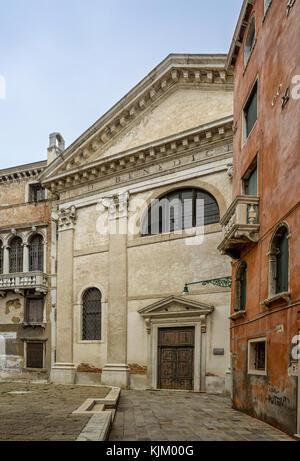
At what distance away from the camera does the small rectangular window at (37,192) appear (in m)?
22.7

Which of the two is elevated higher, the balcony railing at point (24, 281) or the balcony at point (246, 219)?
the balcony at point (246, 219)

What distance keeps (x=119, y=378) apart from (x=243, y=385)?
25.9ft

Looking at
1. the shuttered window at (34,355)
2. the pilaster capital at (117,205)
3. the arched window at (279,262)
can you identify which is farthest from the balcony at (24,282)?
the arched window at (279,262)

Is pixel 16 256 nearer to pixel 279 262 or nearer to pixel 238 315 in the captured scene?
pixel 238 315

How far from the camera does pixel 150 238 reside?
17453 mm

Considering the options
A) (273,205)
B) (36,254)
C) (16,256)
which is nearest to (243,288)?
(273,205)

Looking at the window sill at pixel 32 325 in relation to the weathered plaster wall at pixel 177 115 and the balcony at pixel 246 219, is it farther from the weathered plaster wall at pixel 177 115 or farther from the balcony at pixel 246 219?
the balcony at pixel 246 219

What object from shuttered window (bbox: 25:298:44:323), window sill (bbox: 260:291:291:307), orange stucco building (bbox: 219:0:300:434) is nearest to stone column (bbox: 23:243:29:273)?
shuttered window (bbox: 25:298:44:323)

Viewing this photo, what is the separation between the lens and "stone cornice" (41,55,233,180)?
55.1 ft

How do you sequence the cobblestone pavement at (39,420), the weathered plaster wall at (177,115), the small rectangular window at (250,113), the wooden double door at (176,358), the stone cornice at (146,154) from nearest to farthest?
1. the cobblestone pavement at (39,420)
2. the small rectangular window at (250,113)
3. the wooden double door at (176,358)
4. the stone cornice at (146,154)
5. the weathered plaster wall at (177,115)

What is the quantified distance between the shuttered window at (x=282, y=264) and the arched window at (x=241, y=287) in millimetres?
2529

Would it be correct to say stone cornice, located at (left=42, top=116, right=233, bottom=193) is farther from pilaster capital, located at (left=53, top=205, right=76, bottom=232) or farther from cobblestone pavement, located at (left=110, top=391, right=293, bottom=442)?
cobblestone pavement, located at (left=110, top=391, right=293, bottom=442)

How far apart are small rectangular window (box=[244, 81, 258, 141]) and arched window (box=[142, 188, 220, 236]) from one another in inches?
193

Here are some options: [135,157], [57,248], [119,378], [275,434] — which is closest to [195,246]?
[135,157]
